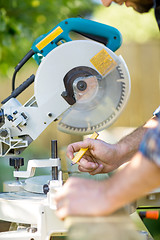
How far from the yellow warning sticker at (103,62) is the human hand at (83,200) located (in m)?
0.80

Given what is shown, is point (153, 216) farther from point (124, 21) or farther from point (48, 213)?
point (124, 21)

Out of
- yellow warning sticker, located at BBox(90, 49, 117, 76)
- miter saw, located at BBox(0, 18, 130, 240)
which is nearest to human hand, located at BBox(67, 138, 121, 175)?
miter saw, located at BBox(0, 18, 130, 240)

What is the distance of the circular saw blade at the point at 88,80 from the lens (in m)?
1.62

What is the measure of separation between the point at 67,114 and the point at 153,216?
64 centimetres

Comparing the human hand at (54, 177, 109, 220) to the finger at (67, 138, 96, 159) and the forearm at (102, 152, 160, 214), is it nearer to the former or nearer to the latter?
the forearm at (102, 152, 160, 214)

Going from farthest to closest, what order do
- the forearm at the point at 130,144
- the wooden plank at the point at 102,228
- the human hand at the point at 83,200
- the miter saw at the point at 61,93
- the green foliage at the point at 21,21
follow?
the green foliage at the point at 21,21 → the forearm at the point at 130,144 → the miter saw at the point at 61,93 → the human hand at the point at 83,200 → the wooden plank at the point at 102,228

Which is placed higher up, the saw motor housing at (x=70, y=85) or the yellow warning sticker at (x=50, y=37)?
the yellow warning sticker at (x=50, y=37)

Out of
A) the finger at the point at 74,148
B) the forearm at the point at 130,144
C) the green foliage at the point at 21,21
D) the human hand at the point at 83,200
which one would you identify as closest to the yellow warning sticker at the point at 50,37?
the finger at the point at 74,148

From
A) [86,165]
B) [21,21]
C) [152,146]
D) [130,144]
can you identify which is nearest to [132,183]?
[152,146]

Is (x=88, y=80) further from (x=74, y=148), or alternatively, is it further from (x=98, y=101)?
(x=74, y=148)

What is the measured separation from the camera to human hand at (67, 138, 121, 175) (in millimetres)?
1695

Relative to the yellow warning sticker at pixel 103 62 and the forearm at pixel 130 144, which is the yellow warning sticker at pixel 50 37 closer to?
the yellow warning sticker at pixel 103 62

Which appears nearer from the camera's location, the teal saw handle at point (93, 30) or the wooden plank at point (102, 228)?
the wooden plank at point (102, 228)

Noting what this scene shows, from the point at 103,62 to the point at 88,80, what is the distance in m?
0.10
